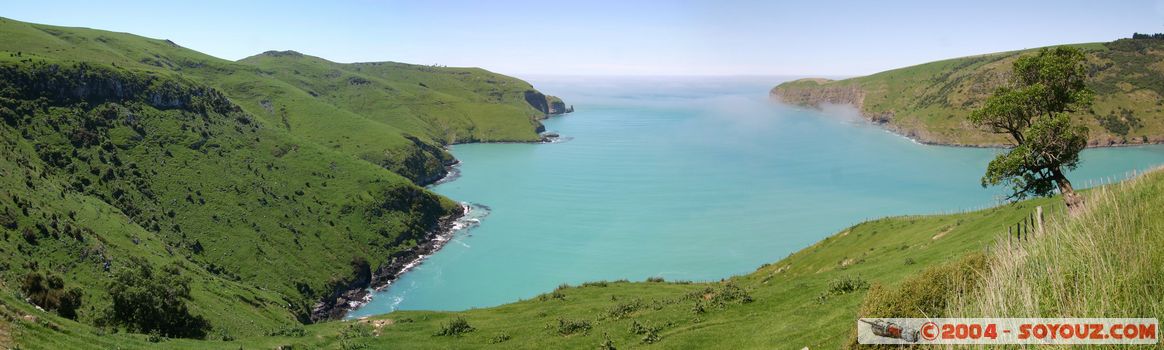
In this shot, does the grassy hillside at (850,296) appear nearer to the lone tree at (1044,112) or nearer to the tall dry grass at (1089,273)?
the tall dry grass at (1089,273)

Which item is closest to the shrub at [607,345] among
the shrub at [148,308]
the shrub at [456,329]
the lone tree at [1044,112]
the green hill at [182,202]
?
the shrub at [456,329]

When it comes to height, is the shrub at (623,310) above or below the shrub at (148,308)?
above

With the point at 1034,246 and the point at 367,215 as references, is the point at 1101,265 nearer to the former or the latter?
the point at 1034,246

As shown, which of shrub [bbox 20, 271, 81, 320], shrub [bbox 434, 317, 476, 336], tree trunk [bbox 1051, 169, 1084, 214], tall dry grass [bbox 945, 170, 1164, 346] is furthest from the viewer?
shrub [bbox 20, 271, 81, 320]

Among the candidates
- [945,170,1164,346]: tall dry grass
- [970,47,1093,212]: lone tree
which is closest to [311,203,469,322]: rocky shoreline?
[970,47,1093,212]: lone tree

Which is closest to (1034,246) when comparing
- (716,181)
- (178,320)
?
(178,320)

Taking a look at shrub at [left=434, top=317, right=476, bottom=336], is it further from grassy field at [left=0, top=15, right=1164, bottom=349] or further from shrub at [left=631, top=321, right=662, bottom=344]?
shrub at [left=631, top=321, right=662, bottom=344]

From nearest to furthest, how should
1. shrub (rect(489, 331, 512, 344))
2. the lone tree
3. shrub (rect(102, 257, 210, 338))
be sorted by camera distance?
1. the lone tree
2. shrub (rect(489, 331, 512, 344))
3. shrub (rect(102, 257, 210, 338))
